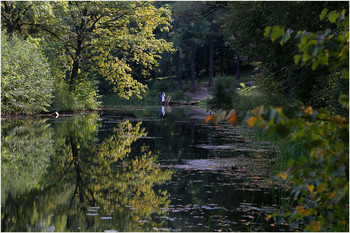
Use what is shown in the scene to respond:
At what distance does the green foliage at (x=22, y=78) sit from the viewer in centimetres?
2097

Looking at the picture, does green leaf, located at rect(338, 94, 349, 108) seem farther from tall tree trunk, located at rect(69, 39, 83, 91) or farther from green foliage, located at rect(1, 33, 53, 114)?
tall tree trunk, located at rect(69, 39, 83, 91)

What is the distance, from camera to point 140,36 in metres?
29.8

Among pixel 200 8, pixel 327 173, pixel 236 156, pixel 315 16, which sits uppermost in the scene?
pixel 200 8

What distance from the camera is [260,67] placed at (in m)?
28.6

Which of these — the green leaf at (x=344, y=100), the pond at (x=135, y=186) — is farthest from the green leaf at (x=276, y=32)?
the pond at (x=135, y=186)

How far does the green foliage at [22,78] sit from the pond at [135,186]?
808 cm

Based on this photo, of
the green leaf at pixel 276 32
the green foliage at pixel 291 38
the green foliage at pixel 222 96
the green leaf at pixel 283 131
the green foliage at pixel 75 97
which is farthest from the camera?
the green foliage at pixel 75 97

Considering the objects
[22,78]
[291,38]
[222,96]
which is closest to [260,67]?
[222,96]

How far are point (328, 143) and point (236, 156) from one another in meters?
8.08

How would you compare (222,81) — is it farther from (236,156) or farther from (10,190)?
(10,190)

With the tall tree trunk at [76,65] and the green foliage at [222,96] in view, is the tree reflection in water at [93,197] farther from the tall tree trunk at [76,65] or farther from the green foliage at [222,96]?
the tall tree trunk at [76,65]

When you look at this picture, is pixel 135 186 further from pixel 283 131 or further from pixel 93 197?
pixel 283 131

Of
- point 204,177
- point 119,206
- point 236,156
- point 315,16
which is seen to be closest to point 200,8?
point 315,16

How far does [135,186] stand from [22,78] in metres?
15.9
